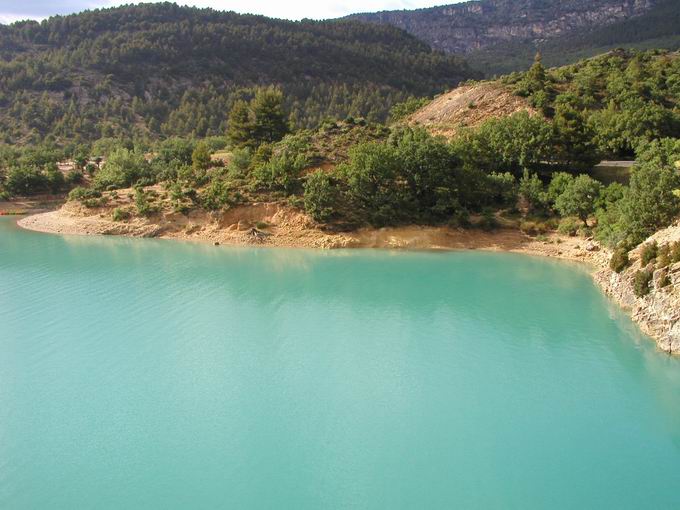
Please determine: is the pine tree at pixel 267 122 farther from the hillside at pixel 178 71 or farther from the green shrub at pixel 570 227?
the green shrub at pixel 570 227

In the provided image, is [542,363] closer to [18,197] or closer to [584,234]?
[584,234]

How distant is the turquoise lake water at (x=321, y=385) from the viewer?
15312 millimetres

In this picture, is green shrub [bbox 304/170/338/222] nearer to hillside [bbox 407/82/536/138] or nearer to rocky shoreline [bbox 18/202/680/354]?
rocky shoreline [bbox 18/202/680/354]

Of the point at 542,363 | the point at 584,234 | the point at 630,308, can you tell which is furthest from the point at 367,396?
the point at 584,234

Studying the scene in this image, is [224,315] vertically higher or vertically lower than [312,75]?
lower

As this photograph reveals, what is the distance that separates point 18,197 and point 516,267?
55243mm

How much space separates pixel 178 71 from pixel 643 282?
117087mm

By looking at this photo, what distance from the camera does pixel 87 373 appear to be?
2172 centimetres

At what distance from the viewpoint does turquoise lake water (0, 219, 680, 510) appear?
603 inches

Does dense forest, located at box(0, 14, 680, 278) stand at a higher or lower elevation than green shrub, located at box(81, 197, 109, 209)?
higher

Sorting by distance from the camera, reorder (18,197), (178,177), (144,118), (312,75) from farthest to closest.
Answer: (312,75) < (144,118) < (18,197) < (178,177)

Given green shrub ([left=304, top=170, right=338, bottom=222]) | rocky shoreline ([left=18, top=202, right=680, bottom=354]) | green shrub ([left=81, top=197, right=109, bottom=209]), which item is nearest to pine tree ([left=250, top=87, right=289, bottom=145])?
rocky shoreline ([left=18, top=202, right=680, bottom=354])

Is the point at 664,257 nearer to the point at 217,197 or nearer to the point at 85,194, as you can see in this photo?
the point at 217,197

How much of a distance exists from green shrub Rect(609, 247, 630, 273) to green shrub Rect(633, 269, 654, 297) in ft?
11.6
